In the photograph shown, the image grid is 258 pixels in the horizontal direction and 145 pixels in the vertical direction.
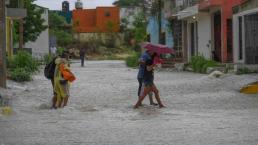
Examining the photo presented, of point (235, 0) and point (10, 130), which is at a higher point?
point (235, 0)

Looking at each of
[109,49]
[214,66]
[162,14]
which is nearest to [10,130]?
[214,66]

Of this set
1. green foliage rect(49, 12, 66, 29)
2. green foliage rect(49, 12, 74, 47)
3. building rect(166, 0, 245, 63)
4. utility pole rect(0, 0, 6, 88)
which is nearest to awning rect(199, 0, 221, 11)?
building rect(166, 0, 245, 63)

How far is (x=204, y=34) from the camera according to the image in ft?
142

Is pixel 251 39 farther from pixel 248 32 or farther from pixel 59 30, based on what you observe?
pixel 59 30

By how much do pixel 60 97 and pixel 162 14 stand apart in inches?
1612

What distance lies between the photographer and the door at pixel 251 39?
98.0 ft

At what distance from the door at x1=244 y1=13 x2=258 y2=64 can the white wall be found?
11.0 meters

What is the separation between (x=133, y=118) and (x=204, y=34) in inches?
1093

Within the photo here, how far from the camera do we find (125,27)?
94.8 m

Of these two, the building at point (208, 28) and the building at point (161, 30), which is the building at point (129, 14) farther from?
the building at point (208, 28)

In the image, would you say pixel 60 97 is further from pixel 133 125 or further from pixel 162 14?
pixel 162 14

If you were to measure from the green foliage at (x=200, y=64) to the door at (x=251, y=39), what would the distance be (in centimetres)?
447

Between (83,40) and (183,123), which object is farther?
(83,40)

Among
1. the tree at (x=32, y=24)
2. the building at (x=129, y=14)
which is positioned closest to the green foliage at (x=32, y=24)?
the tree at (x=32, y=24)
